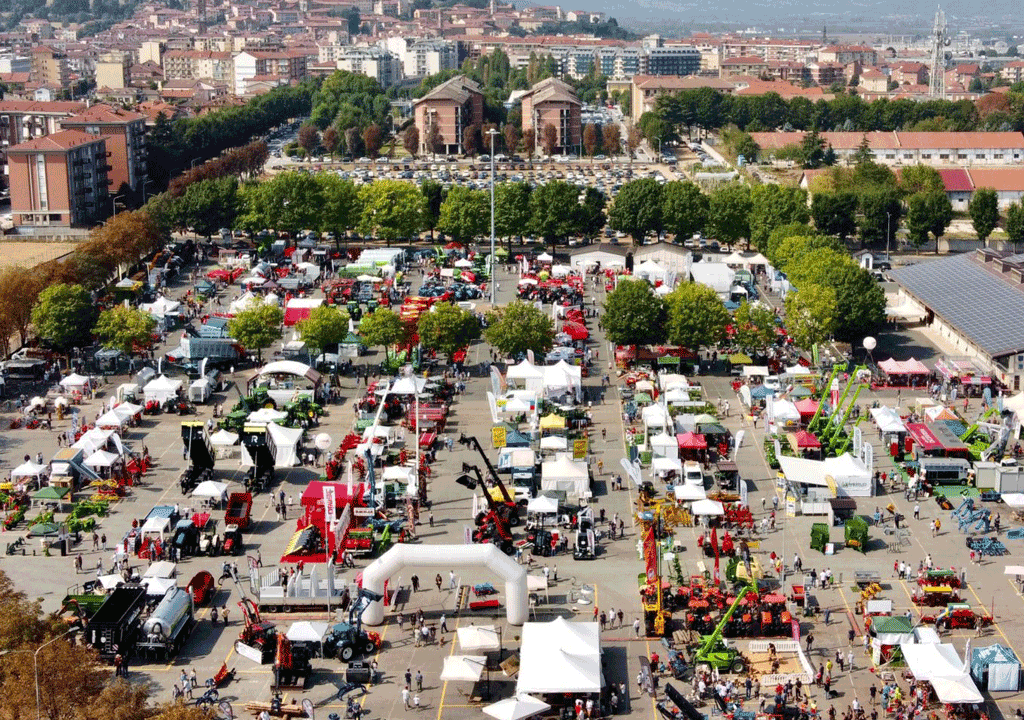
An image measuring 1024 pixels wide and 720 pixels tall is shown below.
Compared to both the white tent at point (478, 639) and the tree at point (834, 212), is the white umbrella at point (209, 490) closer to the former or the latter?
the white tent at point (478, 639)

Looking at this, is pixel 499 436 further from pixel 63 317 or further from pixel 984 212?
pixel 984 212

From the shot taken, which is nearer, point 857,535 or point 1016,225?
point 857,535

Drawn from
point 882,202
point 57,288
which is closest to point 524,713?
point 57,288

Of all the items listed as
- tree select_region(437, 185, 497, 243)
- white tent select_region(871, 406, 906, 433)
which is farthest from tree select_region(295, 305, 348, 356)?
tree select_region(437, 185, 497, 243)

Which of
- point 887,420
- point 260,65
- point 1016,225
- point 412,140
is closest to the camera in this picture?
point 887,420

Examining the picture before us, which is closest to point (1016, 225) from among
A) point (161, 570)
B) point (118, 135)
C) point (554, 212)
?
point (554, 212)
